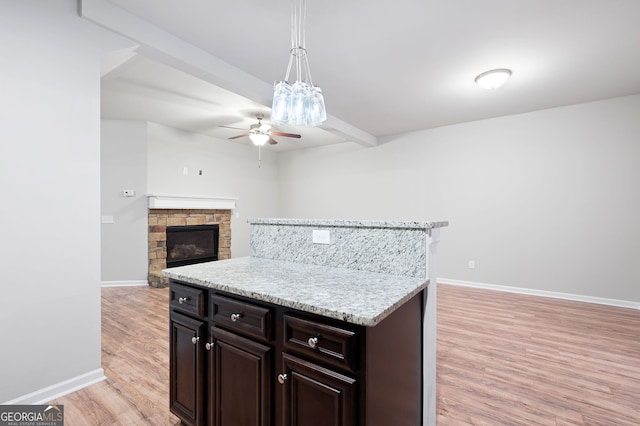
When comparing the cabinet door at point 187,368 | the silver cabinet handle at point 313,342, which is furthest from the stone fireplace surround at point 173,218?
the silver cabinet handle at point 313,342

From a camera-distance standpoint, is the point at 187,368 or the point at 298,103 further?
the point at 298,103

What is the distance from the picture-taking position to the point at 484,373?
2.19 meters

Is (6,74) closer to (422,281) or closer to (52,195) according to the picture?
(52,195)

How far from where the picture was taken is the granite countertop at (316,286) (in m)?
1.02

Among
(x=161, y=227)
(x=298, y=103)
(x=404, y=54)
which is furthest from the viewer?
(x=161, y=227)

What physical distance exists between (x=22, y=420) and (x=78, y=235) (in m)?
1.07

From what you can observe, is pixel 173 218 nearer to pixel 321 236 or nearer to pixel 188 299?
pixel 188 299

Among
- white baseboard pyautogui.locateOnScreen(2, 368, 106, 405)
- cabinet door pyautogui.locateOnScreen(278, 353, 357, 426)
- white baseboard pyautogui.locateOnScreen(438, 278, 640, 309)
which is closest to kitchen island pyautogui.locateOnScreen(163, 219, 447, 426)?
cabinet door pyautogui.locateOnScreen(278, 353, 357, 426)

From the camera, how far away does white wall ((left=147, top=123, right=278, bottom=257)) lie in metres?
5.07

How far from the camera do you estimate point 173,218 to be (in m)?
5.14

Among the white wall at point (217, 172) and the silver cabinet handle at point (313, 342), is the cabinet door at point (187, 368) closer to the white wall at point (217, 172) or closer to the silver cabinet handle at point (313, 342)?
the silver cabinet handle at point (313, 342)
